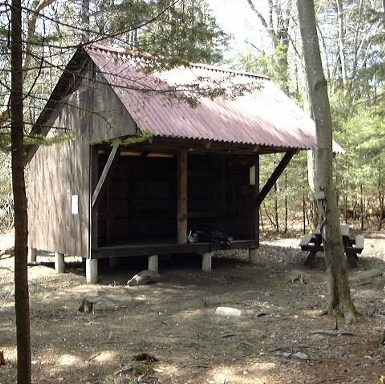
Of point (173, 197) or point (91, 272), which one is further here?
point (173, 197)

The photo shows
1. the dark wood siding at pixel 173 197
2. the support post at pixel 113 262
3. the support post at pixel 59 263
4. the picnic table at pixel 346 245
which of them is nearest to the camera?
the picnic table at pixel 346 245

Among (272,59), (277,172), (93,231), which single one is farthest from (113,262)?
(272,59)

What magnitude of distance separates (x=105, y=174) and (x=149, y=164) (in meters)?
3.36

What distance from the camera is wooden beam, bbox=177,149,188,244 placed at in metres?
11.3

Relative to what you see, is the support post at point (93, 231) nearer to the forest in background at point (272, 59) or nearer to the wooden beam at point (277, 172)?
the forest in background at point (272, 59)

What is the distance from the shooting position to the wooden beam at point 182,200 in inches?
445

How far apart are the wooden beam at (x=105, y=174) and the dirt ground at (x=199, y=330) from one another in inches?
71.9

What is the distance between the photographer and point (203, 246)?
11.6 meters

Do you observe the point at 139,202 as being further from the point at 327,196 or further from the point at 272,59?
the point at 272,59

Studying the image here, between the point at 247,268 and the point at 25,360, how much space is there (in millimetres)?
9261

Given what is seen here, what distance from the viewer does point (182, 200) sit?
11414 millimetres

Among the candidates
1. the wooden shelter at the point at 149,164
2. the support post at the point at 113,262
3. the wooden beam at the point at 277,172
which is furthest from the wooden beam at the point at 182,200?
the wooden beam at the point at 277,172

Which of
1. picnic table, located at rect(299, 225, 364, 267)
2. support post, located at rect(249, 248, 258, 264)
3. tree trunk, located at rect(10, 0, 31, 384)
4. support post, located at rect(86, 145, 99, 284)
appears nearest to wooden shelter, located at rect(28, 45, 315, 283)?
support post, located at rect(86, 145, 99, 284)

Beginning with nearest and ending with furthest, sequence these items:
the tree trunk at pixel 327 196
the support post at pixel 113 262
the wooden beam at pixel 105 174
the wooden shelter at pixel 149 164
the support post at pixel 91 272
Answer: the tree trunk at pixel 327 196 → the wooden beam at pixel 105 174 → the wooden shelter at pixel 149 164 → the support post at pixel 91 272 → the support post at pixel 113 262
